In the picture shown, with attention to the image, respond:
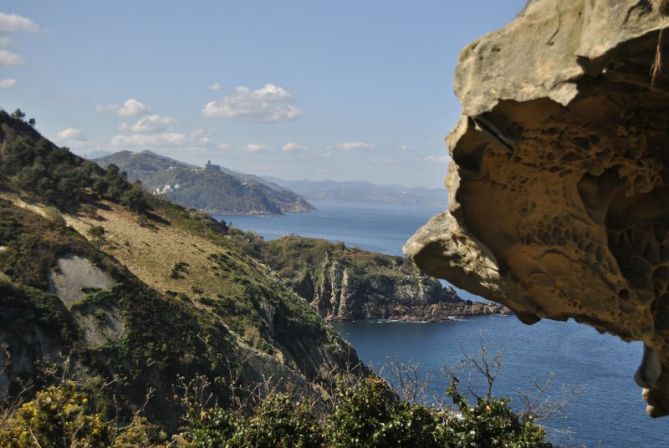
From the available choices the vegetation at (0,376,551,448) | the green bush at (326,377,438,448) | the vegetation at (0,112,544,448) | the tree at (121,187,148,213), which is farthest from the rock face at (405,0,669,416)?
the tree at (121,187,148,213)

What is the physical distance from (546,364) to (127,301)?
1639 inches

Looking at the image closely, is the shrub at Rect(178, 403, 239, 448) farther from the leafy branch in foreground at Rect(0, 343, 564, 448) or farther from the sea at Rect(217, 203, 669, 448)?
the sea at Rect(217, 203, 669, 448)

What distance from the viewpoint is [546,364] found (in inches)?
2322

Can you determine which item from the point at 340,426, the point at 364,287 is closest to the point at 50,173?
Result: the point at 340,426

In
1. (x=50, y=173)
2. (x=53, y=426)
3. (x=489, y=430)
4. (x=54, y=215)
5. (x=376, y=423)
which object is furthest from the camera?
(x=50, y=173)

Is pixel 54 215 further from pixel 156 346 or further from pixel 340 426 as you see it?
pixel 340 426

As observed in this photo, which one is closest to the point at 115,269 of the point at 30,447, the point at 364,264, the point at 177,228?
the point at 177,228

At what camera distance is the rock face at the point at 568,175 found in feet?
21.2

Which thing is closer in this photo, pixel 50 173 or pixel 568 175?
pixel 568 175

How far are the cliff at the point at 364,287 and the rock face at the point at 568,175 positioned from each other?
83922 millimetres

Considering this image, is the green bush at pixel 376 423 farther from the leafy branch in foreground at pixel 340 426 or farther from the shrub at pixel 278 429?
the shrub at pixel 278 429

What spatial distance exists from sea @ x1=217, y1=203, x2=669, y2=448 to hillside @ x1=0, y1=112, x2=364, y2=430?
30.7 feet

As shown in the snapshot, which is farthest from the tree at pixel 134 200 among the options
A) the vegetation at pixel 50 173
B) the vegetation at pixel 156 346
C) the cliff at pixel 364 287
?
the cliff at pixel 364 287

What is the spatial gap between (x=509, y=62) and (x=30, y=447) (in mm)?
11218
